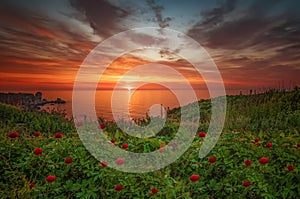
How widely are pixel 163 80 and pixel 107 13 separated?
7.77 ft

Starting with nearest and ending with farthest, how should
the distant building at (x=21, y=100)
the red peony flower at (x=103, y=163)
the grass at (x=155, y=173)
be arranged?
the grass at (x=155, y=173), the red peony flower at (x=103, y=163), the distant building at (x=21, y=100)

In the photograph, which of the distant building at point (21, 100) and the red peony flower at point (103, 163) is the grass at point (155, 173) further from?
the distant building at point (21, 100)

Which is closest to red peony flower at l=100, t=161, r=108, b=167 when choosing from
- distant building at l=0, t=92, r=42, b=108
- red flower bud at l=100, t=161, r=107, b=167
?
red flower bud at l=100, t=161, r=107, b=167

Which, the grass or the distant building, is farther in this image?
the distant building

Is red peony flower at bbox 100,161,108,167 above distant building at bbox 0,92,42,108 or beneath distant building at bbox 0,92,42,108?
beneath

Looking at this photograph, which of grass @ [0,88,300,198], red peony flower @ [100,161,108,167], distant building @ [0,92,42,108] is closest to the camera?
grass @ [0,88,300,198]

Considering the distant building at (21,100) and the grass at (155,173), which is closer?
the grass at (155,173)

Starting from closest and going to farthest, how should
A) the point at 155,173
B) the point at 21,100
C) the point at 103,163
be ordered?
1. the point at 103,163
2. the point at 155,173
3. the point at 21,100

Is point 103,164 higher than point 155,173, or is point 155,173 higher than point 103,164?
point 103,164

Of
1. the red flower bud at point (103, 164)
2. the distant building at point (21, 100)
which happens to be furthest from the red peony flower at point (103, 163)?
the distant building at point (21, 100)

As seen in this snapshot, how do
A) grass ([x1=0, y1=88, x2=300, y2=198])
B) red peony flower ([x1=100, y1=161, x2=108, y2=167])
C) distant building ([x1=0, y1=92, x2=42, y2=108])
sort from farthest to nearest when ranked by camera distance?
distant building ([x1=0, y1=92, x2=42, y2=108])
red peony flower ([x1=100, y1=161, x2=108, y2=167])
grass ([x1=0, y1=88, x2=300, y2=198])

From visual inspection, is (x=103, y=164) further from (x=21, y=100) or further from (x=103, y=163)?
(x=21, y=100)

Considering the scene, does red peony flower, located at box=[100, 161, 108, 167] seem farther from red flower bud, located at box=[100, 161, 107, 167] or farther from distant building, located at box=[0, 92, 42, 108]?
distant building, located at box=[0, 92, 42, 108]

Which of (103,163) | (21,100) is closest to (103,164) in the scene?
(103,163)
